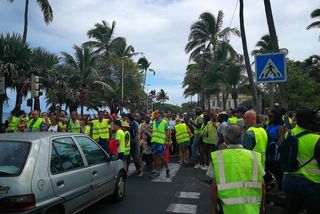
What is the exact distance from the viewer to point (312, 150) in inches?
Answer: 180

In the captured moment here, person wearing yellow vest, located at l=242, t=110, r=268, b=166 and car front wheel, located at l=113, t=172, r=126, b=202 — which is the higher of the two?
person wearing yellow vest, located at l=242, t=110, r=268, b=166

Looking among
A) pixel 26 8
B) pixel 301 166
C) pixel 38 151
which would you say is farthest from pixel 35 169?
pixel 26 8

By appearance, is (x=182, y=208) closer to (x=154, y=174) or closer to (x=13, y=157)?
(x=13, y=157)

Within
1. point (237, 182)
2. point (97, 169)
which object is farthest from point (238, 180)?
point (97, 169)

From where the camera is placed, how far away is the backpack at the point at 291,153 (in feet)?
15.3

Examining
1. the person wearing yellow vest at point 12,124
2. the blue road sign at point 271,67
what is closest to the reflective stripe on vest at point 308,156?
the blue road sign at point 271,67

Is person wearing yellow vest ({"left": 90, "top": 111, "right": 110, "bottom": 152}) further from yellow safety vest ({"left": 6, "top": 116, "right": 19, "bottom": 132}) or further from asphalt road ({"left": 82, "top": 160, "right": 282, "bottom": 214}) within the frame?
yellow safety vest ({"left": 6, "top": 116, "right": 19, "bottom": 132})

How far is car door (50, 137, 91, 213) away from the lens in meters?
5.43

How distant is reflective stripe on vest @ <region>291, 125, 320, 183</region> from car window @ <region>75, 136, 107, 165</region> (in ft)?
11.1

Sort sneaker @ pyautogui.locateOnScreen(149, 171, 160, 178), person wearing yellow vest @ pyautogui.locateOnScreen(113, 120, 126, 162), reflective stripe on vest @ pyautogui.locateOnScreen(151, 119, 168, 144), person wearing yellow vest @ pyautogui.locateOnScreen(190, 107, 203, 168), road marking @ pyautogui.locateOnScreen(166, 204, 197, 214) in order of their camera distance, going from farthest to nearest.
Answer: person wearing yellow vest @ pyautogui.locateOnScreen(190, 107, 203, 168) → sneaker @ pyautogui.locateOnScreen(149, 171, 160, 178) → reflective stripe on vest @ pyautogui.locateOnScreen(151, 119, 168, 144) → person wearing yellow vest @ pyautogui.locateOnScreen(113, 120, 126, 162) → road marking @ pyautogui.locateOnScreen(166, 204, 197, 214)

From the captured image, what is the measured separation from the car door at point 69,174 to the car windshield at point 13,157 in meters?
0.39

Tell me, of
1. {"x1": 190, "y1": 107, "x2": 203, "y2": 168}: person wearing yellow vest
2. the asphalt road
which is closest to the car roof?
the asphalt road

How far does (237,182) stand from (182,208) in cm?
409

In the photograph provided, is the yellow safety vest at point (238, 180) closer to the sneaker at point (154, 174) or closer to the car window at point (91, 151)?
the car window at point (91, 151)
